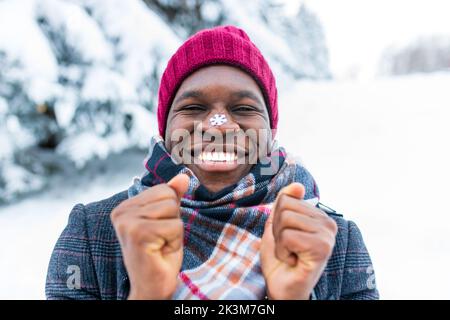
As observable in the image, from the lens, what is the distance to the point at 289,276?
725 mm

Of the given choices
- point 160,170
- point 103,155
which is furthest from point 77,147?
point 160,170

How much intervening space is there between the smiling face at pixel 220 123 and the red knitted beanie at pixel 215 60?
1.8 inches

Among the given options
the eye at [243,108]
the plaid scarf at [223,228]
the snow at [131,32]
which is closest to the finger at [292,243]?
the plaid scarf at [223,228]

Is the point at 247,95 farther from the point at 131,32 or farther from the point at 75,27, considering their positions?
the point at 131,32

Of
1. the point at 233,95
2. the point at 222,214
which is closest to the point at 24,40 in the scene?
the point at 233,95

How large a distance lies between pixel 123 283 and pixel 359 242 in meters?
0.70

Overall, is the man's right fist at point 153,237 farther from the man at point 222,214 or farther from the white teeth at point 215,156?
the white teeth at point 215,156

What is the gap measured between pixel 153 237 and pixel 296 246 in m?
0.28

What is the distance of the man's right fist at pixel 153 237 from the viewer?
26.5 inches

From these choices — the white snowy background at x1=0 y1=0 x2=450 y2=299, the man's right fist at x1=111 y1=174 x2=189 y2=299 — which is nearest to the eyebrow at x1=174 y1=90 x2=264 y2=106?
the man's right fist at x1=111 y1=174 x2=189 y2=299

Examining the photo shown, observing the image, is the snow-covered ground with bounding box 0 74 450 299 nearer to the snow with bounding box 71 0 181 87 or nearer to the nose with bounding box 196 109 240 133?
the snow with bounding box 71 0 181 87

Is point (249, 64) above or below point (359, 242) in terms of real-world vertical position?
above

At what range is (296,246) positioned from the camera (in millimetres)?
694
